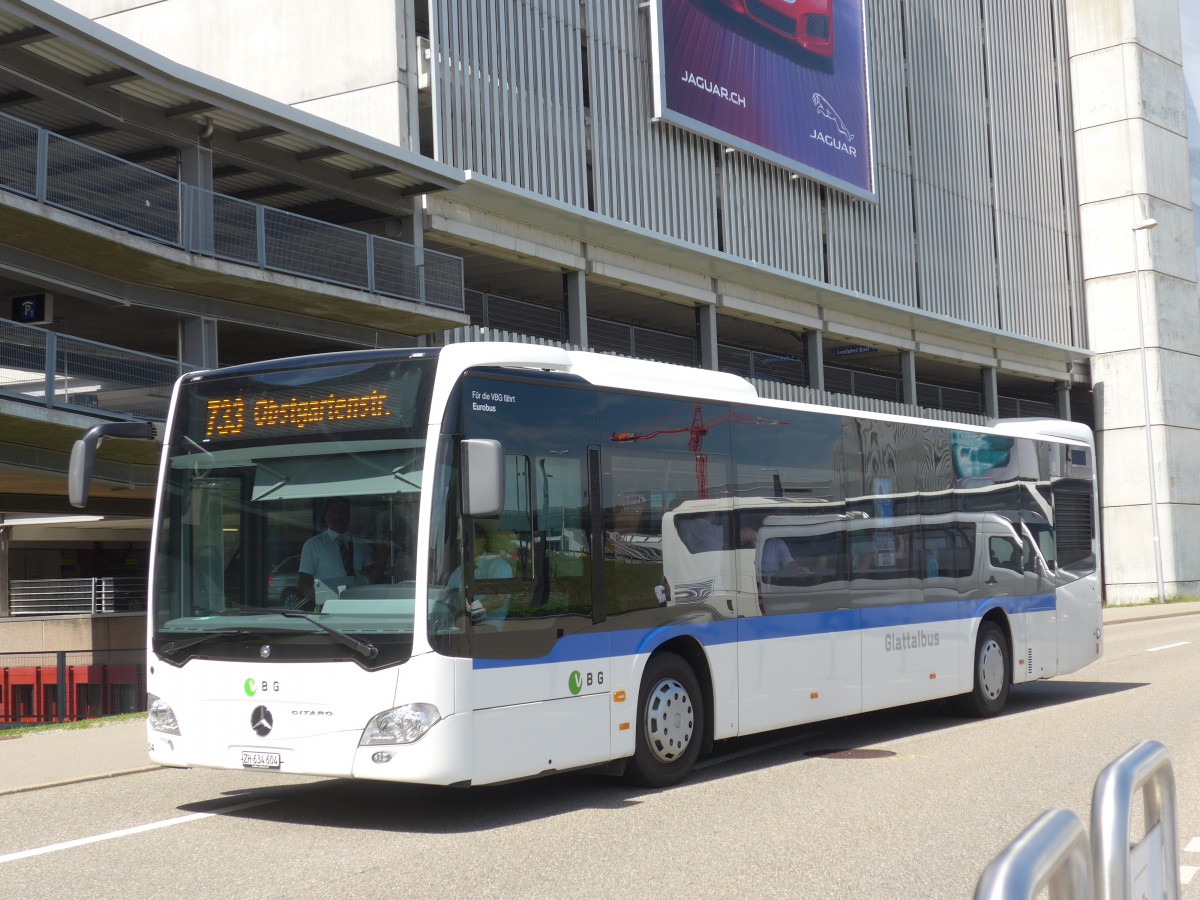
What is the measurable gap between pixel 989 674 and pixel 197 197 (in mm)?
14918

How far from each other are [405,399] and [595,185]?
71.4 feet

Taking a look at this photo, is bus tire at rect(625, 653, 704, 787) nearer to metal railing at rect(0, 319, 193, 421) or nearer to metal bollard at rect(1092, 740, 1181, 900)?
metal bollard at rect(1092, 740, 1181, 900)

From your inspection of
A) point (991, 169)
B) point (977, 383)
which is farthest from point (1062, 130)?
point (977, 383)

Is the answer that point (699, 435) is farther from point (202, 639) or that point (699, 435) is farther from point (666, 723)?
point (202, 639)

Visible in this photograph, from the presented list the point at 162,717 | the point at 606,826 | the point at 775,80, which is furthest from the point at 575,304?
the point at 606,826

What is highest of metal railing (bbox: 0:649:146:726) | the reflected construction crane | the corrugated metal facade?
the corrugated metal facade

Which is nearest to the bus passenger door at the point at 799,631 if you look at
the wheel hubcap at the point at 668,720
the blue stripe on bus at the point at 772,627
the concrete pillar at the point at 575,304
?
the blue stripe on bus at the point at 772,627

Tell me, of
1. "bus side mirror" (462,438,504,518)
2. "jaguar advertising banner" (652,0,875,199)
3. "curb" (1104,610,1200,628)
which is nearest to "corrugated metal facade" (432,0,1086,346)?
"jaguar advertising banner" (652,0,875,199)

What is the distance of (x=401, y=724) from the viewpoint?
8453mm

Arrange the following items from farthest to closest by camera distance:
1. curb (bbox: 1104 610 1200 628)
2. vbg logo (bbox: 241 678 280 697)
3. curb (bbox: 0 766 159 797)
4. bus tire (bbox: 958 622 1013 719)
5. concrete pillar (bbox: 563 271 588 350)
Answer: curb (bbox: 1104 610 1200 628) < concrete pillar (bbox: 563 271 588 350) < bus tire (bbox: 958 622 1013 719) < curb (bbox: 0 766 159 797) < vbg logo (bbox: 241 678 280 697)

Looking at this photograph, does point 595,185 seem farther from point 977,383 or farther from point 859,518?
point 977,383

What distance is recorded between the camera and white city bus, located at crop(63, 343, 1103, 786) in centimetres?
857

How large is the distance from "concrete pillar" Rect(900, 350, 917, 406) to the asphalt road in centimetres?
2979

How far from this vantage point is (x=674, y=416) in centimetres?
1080
